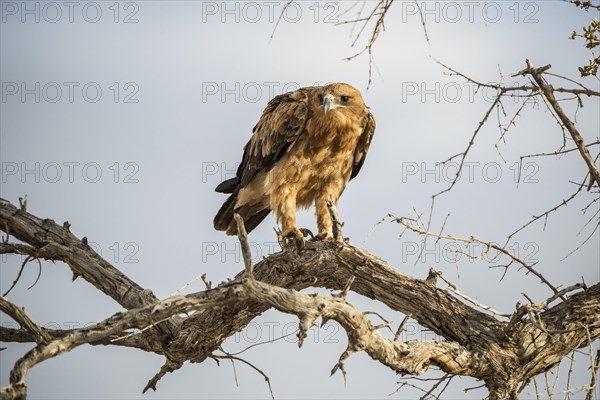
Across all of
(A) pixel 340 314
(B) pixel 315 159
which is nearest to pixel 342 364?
(A) pixel 340 314

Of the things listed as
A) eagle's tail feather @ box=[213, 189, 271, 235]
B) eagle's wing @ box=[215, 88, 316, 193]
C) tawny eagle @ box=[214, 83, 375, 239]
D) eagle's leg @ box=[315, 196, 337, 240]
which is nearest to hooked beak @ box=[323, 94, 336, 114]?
tawny eagle @ box=[214, 83, 375, 239]

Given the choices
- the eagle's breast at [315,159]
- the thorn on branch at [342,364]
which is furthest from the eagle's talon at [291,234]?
the thorn on branch at [342,364]

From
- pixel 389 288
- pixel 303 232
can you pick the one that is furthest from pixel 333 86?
pixel 389 288

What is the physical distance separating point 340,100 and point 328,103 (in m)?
0.19

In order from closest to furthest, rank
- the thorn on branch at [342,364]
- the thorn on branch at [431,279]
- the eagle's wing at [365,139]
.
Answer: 1. the thorn on branch at [342,364]
2. the thorn on branch at [431,279]
3. the eagle's wing at [365,139]

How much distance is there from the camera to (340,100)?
6586 millimetres

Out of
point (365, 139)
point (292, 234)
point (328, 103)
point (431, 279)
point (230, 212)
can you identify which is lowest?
point (431, 279)

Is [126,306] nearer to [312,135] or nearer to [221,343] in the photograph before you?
[221,343]

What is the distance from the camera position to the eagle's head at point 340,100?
6.48 metres

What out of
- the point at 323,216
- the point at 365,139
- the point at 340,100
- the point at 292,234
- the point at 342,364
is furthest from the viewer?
the point at 365,139

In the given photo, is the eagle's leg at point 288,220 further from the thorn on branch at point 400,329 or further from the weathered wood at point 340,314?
the thorn on branch at point 400,329

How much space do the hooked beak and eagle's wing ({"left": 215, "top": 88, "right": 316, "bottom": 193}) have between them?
217mm

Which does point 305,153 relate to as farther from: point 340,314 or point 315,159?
point 340,314

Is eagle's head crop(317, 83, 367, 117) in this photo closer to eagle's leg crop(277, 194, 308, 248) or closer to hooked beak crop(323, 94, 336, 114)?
hooked beak crop(323, 94, 336, 114)
